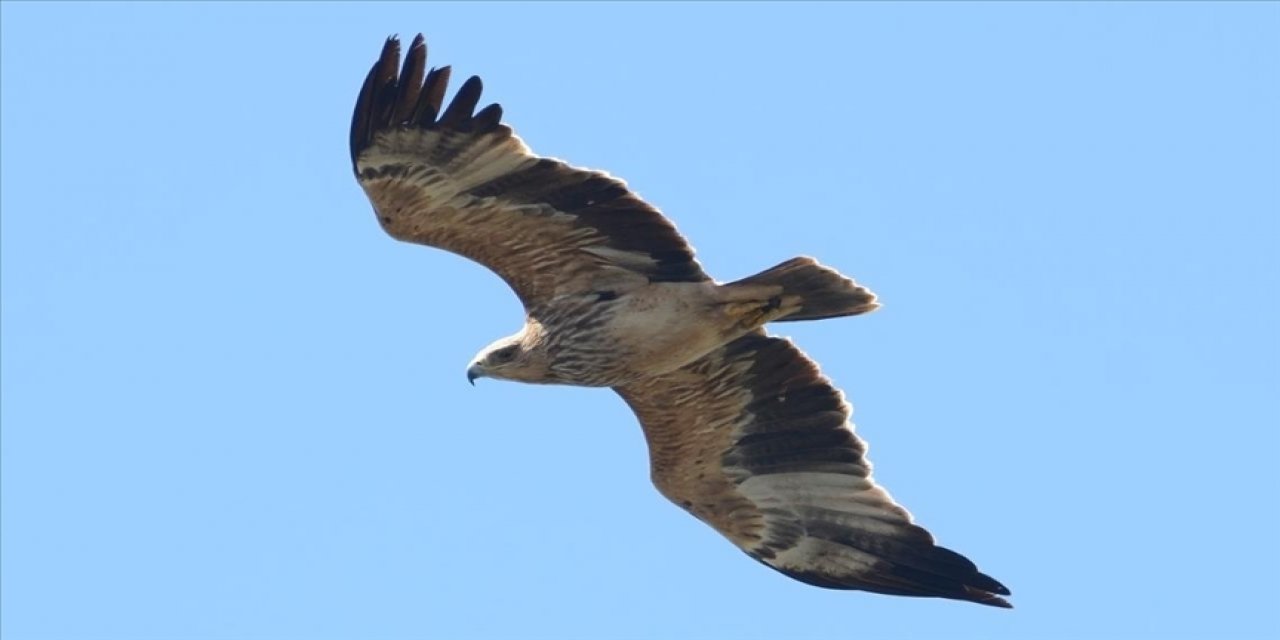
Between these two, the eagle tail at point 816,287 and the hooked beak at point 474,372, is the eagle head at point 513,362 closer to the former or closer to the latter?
the hooked beak at point 474,372

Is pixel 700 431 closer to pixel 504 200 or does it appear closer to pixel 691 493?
pixel 691 493

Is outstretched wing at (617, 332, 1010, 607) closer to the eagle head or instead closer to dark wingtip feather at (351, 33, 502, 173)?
the eagle head

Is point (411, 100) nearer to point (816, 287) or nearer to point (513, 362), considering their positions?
point (513, 362)

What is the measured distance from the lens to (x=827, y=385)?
43.7 ft

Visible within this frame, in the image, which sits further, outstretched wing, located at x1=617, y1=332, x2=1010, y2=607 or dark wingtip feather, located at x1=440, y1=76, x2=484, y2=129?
outstretched wing, located at x1=617, y1=332, x2=1010, y2=607

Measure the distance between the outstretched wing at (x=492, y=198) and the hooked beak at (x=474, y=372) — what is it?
1.57 ft

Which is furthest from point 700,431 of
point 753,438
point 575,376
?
point 575,376

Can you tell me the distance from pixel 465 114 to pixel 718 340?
2018 mm

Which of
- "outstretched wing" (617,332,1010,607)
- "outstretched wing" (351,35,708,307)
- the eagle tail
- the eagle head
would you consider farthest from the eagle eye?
the eagle tail

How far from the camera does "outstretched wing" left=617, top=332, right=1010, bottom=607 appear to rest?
13281 millimetres

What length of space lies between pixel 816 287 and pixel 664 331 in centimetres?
91

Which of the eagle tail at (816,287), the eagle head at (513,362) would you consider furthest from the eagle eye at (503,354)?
the eagle tail at (816,287)

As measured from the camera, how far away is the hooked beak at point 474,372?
12.7m

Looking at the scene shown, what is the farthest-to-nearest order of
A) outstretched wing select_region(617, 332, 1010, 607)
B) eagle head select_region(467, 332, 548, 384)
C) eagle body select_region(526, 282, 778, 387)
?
outstretched wing select_region(617, 332, 1010, 607)
eagle head select_region(467, 332, 548, 384)
eagle body select_region(526, 282, 778, 387)
